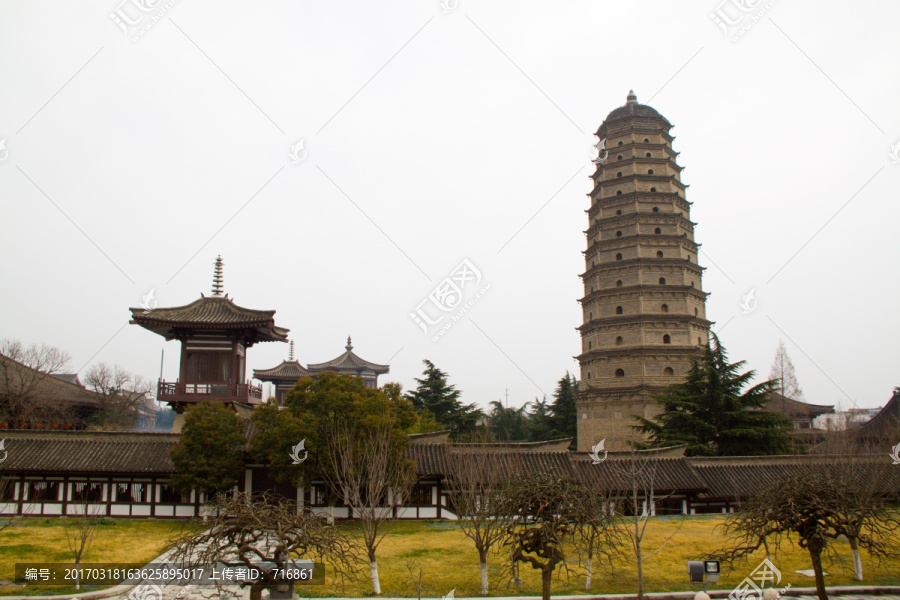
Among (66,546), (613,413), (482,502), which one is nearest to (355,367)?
(613,413)

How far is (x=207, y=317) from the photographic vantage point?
24641 mm

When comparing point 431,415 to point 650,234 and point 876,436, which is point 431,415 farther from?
point 876,436

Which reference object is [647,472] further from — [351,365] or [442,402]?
[351,365]

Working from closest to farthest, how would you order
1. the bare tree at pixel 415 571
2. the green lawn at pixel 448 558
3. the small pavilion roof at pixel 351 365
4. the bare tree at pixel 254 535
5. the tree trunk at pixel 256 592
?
the bare tree at pixel 254 535
the tree trunk at pixel 256 592
the bare tree at pixel 415 571
the green lawn at pixel 448 558
the small pavilion roof at pixel 351 365

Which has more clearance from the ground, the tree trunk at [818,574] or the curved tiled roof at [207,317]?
the curved tiled roof at [207,317]

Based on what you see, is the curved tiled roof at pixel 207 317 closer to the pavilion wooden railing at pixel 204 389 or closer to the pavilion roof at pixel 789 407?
the pavilion wooden railing at pixel 204 389

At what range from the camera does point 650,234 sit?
1467 inches

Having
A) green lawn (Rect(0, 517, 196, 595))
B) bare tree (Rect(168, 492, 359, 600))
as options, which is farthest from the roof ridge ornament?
bare tree (Rect(168, 492, 359, 600))

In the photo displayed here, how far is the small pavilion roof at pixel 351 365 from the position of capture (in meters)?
49.6

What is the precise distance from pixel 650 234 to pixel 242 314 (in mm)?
23809

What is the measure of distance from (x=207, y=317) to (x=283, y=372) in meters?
19.3

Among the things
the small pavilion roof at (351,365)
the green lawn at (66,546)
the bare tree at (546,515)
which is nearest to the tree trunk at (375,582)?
the bare tree at (546,515)

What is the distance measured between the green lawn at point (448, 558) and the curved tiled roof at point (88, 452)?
5.52ft

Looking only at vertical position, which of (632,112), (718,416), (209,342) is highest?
(632,112)
